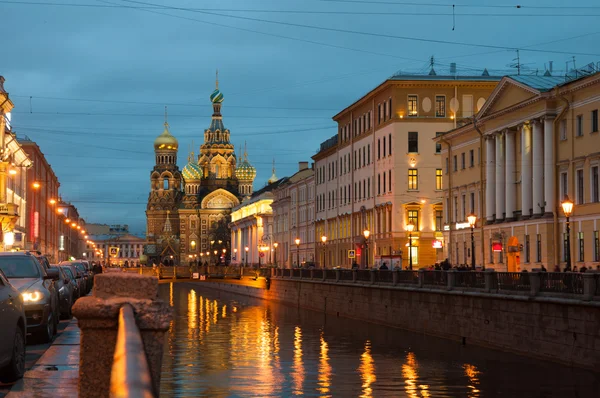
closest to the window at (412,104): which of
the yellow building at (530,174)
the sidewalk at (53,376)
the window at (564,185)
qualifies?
the yellow building at (530,174)

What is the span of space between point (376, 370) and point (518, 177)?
33696 mm

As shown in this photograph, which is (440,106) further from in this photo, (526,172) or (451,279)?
(451,279)

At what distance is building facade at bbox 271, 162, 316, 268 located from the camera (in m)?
118

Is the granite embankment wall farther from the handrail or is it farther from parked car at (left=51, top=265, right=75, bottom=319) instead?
the handrail

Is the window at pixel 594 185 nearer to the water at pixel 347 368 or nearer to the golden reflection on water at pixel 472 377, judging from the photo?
the water at pixel 347 368

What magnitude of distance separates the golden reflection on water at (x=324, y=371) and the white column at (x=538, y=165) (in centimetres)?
2193

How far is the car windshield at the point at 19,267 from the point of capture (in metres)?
23.3

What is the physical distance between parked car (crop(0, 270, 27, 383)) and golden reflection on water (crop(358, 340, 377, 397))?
8391 mm

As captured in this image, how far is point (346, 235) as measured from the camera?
9850 cm

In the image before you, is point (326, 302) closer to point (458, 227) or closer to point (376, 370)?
point (458, 227)

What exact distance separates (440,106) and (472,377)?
189 feet

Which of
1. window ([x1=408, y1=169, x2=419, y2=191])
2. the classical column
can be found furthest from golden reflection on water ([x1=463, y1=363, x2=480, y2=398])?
window ([x1=408, y1=169, x2=419, y2=191])

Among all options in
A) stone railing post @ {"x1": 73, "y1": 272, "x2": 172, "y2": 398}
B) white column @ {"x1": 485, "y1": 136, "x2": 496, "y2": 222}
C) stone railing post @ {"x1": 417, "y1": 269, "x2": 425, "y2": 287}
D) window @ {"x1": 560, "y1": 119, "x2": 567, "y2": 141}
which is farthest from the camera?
white column @ {"x1": 485, "y1": 136, "x2": 496, "y2": 222}

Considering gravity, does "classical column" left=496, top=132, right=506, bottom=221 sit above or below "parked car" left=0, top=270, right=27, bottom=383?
above
